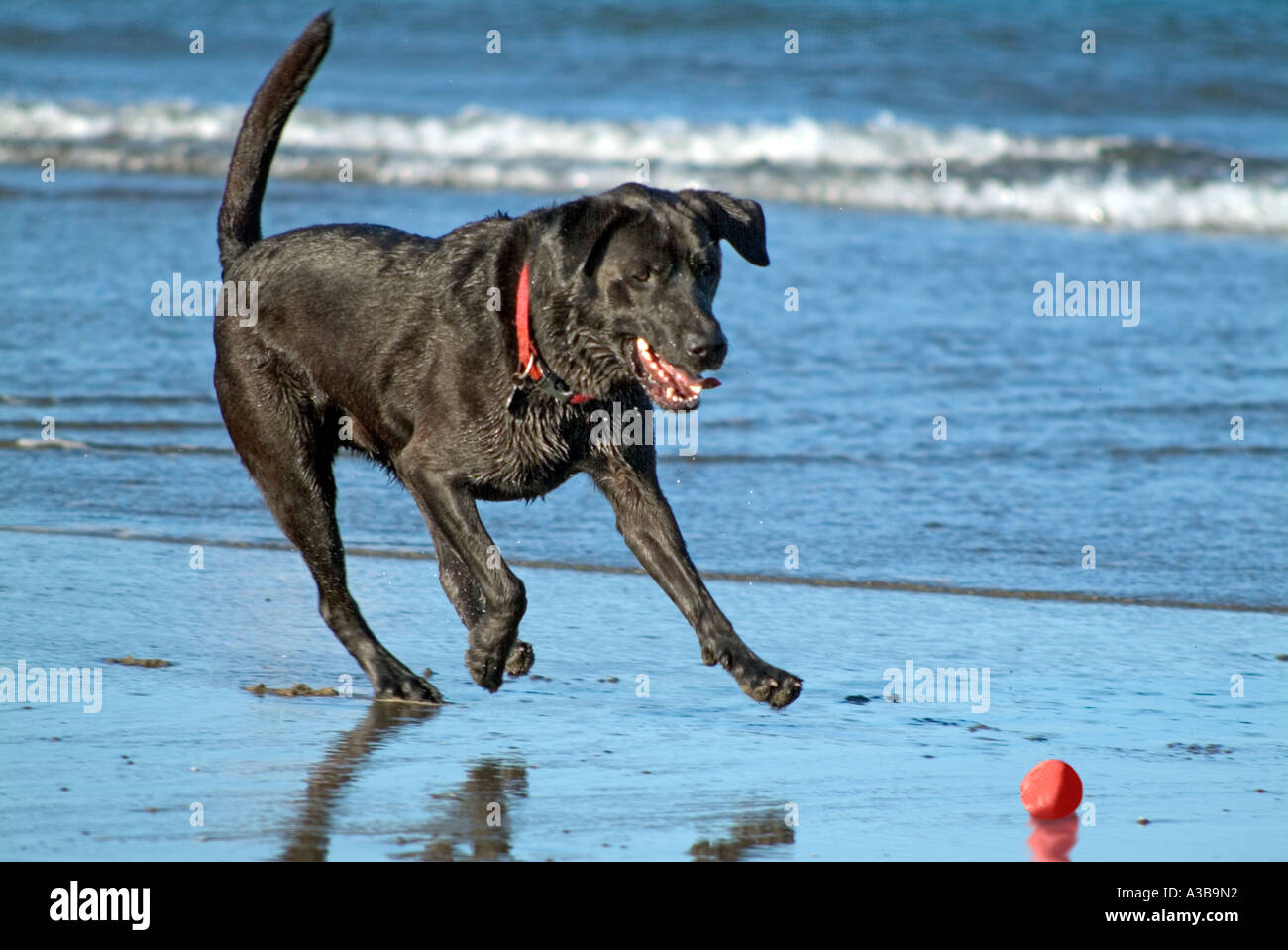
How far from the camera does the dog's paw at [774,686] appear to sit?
13.4ft

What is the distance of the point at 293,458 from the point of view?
16.0 feet

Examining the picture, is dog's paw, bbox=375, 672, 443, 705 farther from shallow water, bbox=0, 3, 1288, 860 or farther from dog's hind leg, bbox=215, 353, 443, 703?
dog's hind leg, bbox=215, 353, 443, 703

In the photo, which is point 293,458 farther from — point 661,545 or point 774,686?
point 774,686

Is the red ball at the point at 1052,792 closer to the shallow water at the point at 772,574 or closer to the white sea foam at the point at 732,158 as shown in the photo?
the shallow water at the point at 772,574

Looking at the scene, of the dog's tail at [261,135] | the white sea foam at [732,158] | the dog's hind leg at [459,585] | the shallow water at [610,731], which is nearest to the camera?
the shallow water at [610,731]

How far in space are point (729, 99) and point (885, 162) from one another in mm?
3235

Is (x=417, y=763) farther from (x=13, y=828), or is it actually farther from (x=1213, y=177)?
(x=1213, y=177)

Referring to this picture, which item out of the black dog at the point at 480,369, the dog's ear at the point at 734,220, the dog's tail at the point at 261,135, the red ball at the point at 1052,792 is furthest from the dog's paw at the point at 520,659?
the dog's tail at the point at 261,135

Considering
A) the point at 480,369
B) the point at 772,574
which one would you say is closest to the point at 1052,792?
the point at 480,369

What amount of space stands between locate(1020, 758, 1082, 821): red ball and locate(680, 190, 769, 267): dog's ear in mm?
1417

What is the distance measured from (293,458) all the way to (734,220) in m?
1.42

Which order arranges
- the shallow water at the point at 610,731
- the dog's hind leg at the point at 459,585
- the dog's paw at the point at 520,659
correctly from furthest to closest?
the dog's hind leg at the point at 459,585
the dog's paw at the point at 520,659
the shallow water at the point at 610,731

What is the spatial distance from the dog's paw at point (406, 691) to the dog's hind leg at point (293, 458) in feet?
0.98

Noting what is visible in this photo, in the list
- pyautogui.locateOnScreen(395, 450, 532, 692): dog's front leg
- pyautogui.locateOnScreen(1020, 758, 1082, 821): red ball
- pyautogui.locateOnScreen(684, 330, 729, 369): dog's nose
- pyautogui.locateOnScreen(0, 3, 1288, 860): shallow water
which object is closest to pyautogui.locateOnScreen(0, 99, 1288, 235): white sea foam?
pyautogui.locateOnScreen(0, 3, 1288, 860): shallow water
